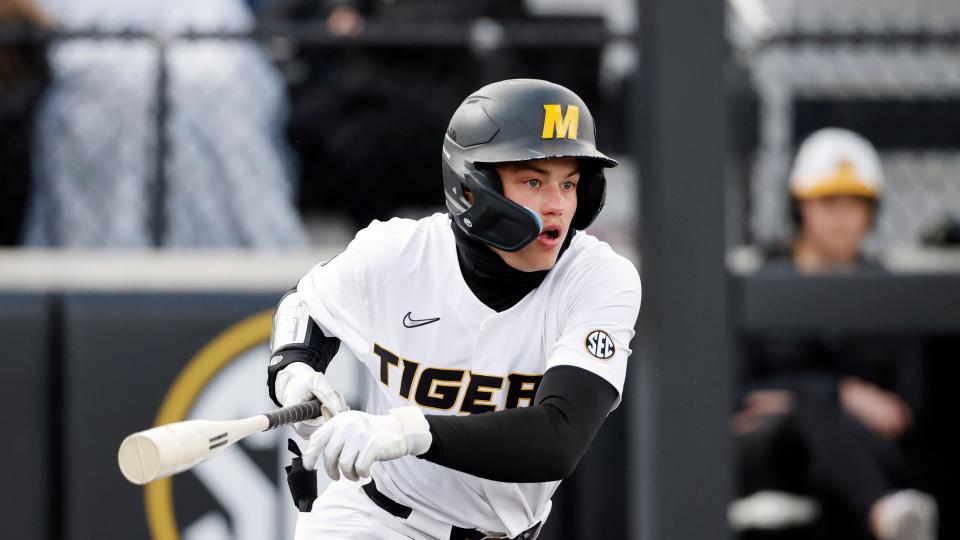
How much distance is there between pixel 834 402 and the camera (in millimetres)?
5449

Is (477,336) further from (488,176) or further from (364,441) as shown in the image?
(364,441)

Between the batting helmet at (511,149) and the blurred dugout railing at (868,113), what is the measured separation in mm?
3529

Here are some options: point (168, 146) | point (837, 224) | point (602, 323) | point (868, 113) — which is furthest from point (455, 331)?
point (868, 113)

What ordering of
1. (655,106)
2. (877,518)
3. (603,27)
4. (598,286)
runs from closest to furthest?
(598,286) → (655,106) → (877,518) → (603,27)

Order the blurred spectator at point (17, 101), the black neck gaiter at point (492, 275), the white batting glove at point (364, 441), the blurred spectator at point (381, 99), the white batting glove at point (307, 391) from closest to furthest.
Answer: the white batting glove at point (364, 441) → the white batting glove at point (307, 391) → the black neck gaiter at point (492, 275) → the blurred spectator at point (381, 99) → the blurred spectator at point (17, 101)

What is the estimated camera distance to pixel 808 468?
5.52 meters

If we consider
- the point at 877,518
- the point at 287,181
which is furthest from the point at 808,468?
the point at 287,181

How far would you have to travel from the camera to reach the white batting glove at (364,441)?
2426 mm

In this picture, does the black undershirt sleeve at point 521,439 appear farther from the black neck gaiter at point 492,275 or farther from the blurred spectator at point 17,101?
the blurred spectator at point 17,101

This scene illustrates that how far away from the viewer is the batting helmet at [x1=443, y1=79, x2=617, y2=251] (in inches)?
105

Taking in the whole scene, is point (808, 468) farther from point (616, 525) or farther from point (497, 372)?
point (497, 372)

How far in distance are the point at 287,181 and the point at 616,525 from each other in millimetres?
2024

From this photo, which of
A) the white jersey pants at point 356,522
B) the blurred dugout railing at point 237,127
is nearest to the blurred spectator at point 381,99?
the blurred dugout railing at point 237,127

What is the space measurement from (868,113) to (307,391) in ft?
14.3
